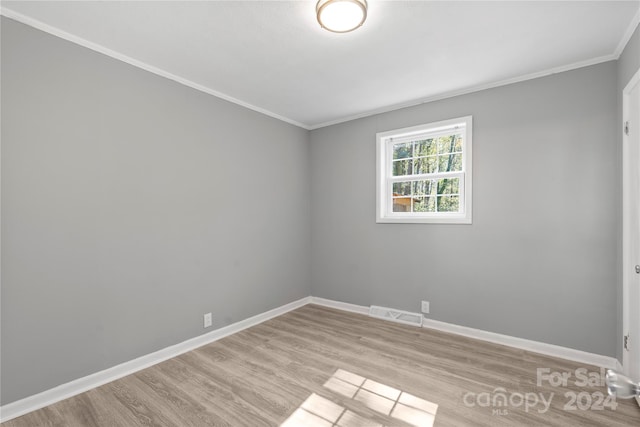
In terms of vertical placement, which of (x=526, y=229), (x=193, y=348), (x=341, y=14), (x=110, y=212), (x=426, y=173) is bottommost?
(x=193, y=348)

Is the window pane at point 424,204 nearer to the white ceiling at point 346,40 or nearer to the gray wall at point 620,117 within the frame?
the white ceiling at point 346,40

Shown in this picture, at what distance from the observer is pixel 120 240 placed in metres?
2.40

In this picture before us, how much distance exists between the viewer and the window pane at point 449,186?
10.8 ft

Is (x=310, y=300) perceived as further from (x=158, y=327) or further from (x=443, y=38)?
(x=443, y=38)

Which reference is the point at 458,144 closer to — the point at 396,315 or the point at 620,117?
the point at 620,117

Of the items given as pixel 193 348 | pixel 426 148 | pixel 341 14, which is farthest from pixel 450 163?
pixel 193 348

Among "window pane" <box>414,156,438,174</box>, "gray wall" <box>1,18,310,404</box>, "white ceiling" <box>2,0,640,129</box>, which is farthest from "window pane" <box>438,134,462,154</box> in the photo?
"gray wall" <box>1,18,310,404</box>

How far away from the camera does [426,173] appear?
139 inches

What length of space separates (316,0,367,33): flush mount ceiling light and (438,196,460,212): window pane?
2148 millimetres

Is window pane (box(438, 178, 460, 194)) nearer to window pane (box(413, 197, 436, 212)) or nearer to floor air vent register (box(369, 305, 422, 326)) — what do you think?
window pane (box(413, 197, 436, 212))

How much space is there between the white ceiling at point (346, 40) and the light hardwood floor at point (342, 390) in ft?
8.40

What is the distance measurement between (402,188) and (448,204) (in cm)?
59

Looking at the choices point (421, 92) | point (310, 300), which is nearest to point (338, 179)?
point (421, 92)

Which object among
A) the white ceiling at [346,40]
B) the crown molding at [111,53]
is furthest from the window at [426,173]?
the crown molding at [111,53]
